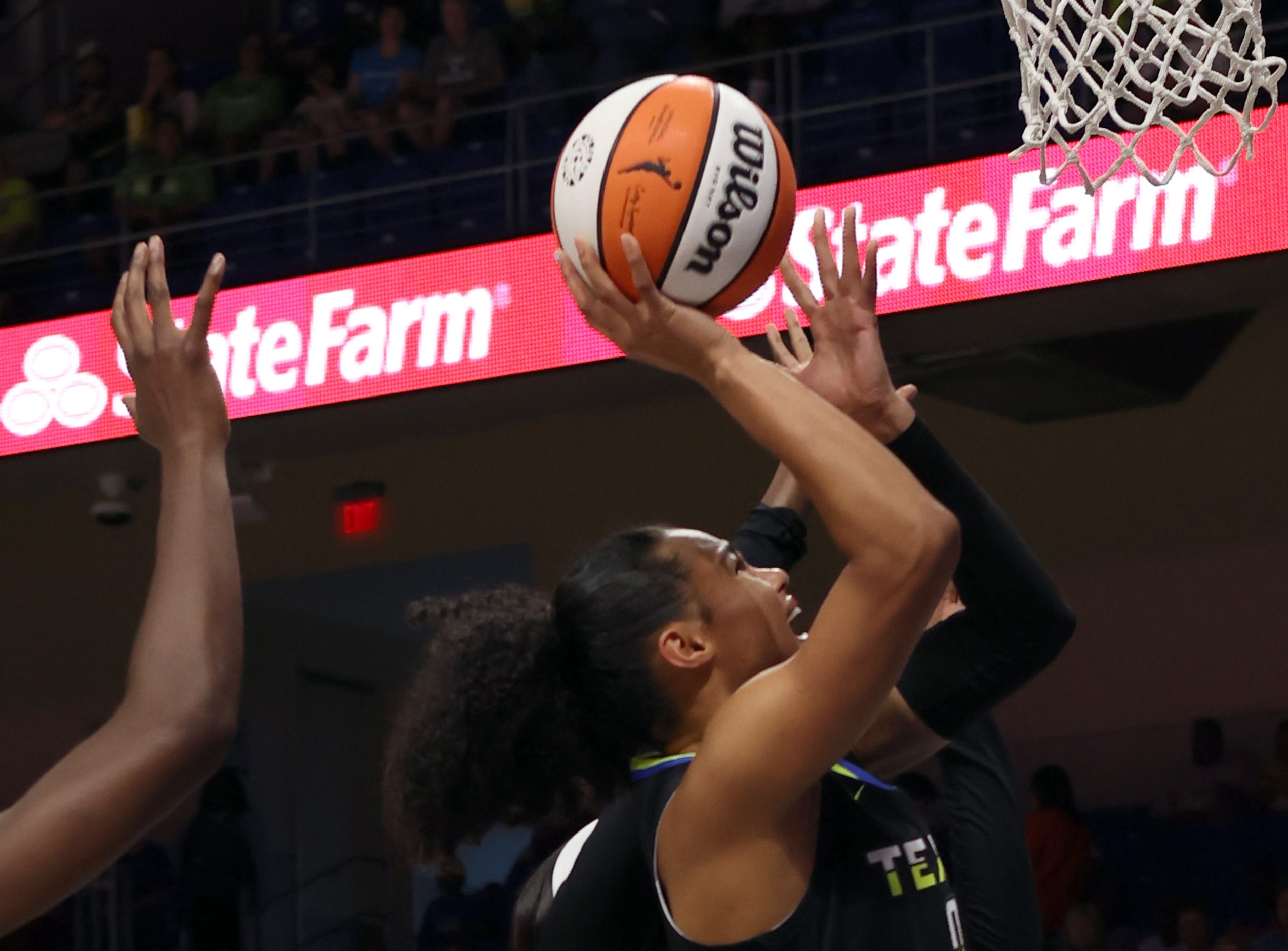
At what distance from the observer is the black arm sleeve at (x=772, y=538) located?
1885mm

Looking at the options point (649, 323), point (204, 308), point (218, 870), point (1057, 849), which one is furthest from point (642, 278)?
point (218, 870)

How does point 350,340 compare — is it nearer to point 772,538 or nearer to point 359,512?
point 359,512

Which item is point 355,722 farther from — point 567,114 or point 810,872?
point 810,872

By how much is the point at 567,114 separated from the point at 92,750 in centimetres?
578

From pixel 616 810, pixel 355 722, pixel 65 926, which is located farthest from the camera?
pixel 355 722

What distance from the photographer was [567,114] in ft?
21.8

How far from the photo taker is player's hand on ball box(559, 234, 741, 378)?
4.75ft

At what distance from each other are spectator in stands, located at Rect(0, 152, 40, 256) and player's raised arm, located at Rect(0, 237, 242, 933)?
6546 mm

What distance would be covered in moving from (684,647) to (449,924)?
502 cm

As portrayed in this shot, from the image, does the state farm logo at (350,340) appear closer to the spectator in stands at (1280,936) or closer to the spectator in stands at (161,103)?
the spectator in stands at (161,103)

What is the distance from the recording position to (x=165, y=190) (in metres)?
7.20

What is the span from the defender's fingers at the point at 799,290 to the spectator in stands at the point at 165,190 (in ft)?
18.4

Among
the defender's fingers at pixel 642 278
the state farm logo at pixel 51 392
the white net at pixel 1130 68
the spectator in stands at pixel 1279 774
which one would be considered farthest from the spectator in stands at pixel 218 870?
the defender's fingers at pixel 642 278


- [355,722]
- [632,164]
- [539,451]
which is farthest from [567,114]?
[632,164]
